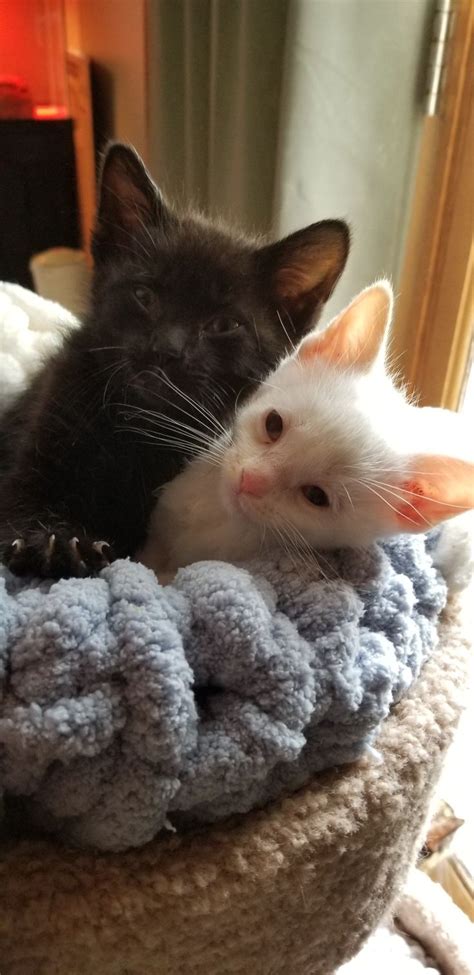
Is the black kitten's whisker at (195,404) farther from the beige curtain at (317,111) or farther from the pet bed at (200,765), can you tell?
the beige curtain at (317,111)

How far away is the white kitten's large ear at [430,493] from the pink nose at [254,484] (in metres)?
0.12

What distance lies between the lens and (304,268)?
951mm

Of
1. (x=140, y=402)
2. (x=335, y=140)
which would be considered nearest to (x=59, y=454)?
(x=140, y=402)

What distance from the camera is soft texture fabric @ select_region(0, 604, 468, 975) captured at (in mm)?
573

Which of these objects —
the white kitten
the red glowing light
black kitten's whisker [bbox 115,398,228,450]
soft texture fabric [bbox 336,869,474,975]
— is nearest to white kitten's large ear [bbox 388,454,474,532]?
the white kitten

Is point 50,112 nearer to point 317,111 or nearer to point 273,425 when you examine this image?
point 317,111

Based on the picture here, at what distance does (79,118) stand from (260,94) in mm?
1257

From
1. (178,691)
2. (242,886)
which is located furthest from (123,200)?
(242,886)

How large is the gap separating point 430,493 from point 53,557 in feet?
1.20

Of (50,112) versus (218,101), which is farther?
(50,112)

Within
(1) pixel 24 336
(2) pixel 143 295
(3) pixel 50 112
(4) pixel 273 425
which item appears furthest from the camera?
(3) pixel 50 112

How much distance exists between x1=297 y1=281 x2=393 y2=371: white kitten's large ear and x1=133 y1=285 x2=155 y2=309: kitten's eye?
0.19m

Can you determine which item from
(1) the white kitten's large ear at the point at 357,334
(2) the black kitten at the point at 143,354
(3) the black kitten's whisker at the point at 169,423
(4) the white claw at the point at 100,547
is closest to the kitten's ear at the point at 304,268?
(2) the black kitten at the point at 143,354

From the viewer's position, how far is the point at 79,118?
2.57m
